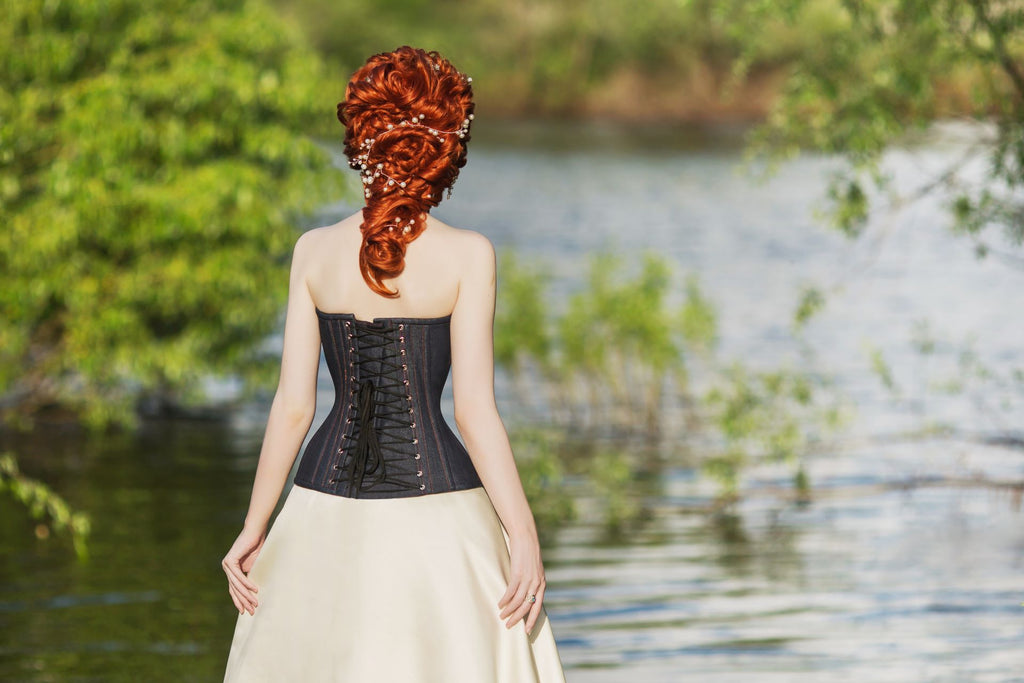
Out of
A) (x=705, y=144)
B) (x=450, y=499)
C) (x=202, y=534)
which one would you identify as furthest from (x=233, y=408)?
(x=705, y=144)

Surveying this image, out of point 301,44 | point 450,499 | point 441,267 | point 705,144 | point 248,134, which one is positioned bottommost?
point 450,499

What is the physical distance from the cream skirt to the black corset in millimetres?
56

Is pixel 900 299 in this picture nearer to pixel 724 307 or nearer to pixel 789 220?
pixel 724 307

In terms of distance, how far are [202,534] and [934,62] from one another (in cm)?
590

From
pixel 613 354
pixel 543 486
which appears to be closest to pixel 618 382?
pixel 613 354

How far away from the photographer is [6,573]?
9.48 meters

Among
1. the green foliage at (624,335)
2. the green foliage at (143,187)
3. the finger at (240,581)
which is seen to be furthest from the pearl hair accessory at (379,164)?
the green foliage at (624,335)

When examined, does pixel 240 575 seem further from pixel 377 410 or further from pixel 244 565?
pixel 377 410

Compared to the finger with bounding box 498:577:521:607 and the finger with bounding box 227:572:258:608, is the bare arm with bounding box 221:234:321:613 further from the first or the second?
the finger with bounding box 498:577:521:607

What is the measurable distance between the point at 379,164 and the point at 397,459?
2.60 ft

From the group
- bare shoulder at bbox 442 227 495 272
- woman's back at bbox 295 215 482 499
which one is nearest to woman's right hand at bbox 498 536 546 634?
woman's back at bbox 295 215 482 499

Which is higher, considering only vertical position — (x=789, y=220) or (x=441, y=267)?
(x=789, y=220)

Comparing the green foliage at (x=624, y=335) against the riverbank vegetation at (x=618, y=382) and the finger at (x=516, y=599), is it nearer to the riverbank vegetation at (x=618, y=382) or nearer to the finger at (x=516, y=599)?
the riverbank vegetation at (x=618, y=382)

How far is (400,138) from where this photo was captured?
4027mm
